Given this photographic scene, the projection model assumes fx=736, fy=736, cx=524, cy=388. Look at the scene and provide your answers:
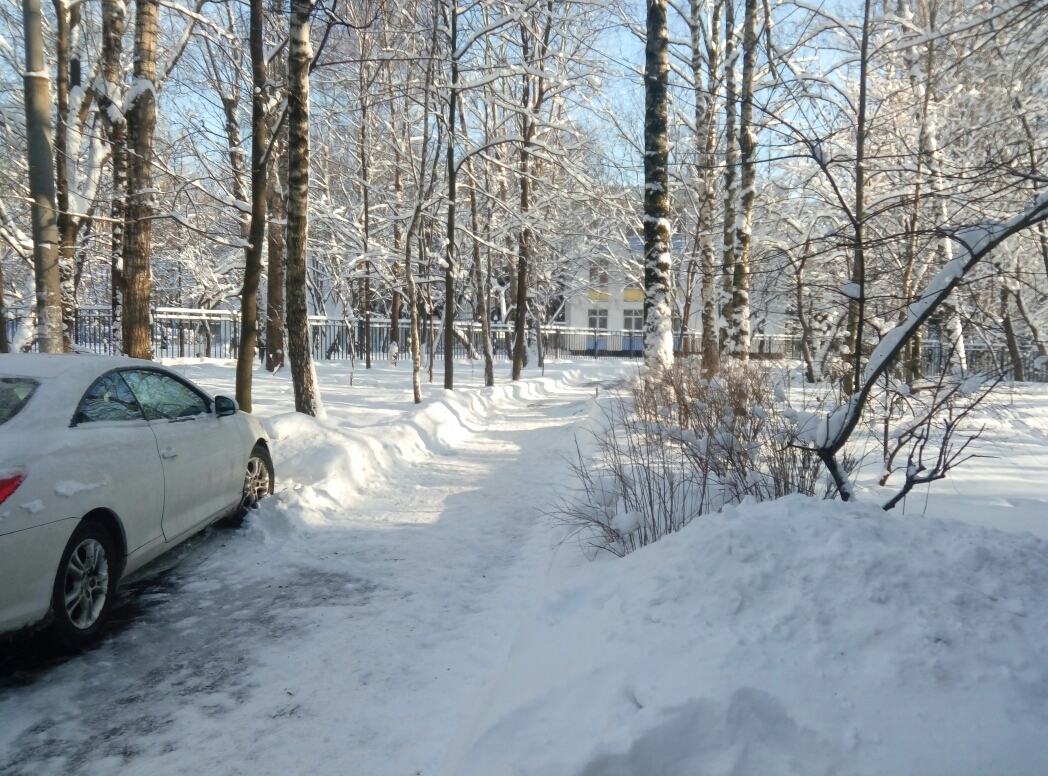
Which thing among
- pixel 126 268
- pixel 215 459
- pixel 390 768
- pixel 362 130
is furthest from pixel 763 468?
pixel 362 130

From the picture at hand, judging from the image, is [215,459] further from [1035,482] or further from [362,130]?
[362,130]

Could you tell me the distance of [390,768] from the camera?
10.2 feet

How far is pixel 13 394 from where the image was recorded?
13.8 ft

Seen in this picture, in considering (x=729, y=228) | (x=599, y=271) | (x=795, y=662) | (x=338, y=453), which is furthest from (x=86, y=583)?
(x=599, y=271)

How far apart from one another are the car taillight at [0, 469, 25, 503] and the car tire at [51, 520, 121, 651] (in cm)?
46

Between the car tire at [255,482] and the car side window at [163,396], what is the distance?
2.77 ft

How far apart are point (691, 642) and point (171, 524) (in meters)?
3.71

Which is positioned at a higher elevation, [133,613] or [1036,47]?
[1036,47]

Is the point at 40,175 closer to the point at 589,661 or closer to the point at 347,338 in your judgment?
the point at 589,661

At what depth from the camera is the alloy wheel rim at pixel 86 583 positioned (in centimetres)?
400

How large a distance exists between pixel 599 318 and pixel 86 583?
5603 cm

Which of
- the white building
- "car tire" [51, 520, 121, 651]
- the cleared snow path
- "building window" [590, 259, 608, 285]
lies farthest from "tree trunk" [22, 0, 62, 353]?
"building window" [590, 259, 608, 285]

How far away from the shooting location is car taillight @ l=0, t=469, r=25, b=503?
3499mm

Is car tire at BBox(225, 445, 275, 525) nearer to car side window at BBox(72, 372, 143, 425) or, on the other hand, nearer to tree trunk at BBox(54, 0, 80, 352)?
car side window at BBox(72, 372, 143, 425)
